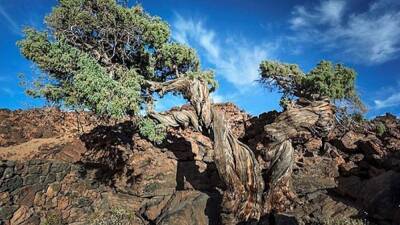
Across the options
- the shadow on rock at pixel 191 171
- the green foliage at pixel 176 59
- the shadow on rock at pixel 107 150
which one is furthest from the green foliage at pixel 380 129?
the shadow on rock at pixel 107 150

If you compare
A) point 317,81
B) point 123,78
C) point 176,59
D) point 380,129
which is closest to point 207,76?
point 176,59

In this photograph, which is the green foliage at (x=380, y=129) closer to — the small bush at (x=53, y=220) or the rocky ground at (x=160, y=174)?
the rocky ground at (x=160, y=174)

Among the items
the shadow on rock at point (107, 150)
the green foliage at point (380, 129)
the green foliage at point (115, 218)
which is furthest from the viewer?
the shadow on rock at point (107, 150)

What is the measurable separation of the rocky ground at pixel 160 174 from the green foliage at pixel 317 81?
8.89 feet

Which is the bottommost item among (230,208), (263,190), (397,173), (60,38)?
(230,208)

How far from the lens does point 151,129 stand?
15.1 meters

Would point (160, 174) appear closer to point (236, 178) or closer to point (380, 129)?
point (236, 178)

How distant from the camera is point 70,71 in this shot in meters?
14.5

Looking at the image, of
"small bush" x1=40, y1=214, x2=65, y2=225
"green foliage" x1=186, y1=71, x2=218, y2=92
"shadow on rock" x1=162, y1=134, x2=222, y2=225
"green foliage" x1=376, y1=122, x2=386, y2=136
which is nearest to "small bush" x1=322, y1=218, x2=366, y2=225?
"shadow on rock" x1=162, y1=134, x2=222, y2=225

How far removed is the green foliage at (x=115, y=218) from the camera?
17.0 m

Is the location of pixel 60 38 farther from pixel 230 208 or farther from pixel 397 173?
pixel 397 173

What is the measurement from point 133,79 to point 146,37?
88.9 inches

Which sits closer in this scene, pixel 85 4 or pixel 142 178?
pixel 85 4

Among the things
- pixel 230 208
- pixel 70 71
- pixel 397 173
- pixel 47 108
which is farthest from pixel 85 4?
pixel 397 173
